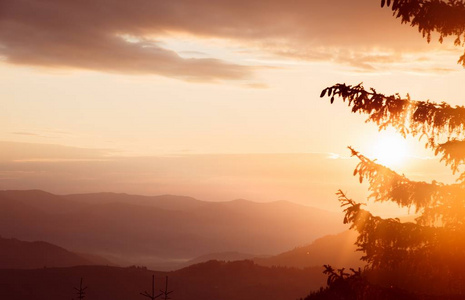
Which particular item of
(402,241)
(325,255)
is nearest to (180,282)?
(325,255)

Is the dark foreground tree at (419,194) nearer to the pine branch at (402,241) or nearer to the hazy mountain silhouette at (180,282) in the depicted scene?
the pine branch at (402,241)

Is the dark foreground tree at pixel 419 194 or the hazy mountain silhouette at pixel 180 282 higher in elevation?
the dark foreground tree at pixel 419 194

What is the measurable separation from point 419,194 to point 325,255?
13912cm

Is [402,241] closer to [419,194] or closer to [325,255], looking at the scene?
[419,194]

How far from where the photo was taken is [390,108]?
1291 cm

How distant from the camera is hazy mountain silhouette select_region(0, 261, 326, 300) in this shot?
110438 mm

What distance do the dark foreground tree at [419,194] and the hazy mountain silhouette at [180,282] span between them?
9407 centimetres

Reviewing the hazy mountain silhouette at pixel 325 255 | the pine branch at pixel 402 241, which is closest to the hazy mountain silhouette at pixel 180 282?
the hazy mountain silhouette at pixel 325 255

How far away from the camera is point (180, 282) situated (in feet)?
387

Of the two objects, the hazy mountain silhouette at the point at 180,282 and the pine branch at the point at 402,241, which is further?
the hazy mountain silhouette at the point at 180,282

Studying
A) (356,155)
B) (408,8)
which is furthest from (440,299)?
(408,8)

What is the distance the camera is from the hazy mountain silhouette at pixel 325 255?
140 metres

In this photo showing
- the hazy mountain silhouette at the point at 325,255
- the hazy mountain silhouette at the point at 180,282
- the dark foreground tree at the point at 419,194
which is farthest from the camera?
the hazy mountain silhouette at the point at 325,255

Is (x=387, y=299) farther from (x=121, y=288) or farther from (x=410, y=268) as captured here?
(x=121, y=288)
